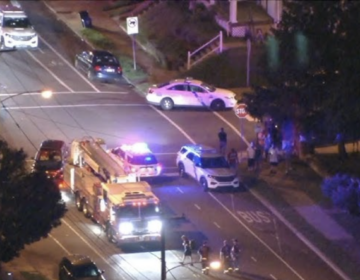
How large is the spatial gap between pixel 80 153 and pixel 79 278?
11.1m

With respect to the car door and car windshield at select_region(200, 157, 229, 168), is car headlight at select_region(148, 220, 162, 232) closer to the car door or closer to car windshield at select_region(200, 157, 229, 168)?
car windshield at select_region(200, 157, 229, 168)

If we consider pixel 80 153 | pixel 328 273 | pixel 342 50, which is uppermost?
pixel 342 50

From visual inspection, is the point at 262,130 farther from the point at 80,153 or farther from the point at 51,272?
the point at 51,272

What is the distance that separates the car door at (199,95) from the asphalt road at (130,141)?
50cm

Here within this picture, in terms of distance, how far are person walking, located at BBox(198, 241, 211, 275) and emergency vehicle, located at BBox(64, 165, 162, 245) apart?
230cm

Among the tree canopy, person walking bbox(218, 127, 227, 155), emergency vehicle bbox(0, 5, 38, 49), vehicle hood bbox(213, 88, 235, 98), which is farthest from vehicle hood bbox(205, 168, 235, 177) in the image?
emergency vehicle bbox(0, 5, 38, 49)

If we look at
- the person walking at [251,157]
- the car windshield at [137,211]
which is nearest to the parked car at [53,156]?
the car windshield at [137,211]

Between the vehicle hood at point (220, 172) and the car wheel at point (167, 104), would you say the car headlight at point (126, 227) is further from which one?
the car wheel at point (167, 104)

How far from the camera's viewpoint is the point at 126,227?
48.2 m

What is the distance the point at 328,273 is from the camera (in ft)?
155

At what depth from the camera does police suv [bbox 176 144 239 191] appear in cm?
5469

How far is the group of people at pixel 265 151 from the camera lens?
188 ft

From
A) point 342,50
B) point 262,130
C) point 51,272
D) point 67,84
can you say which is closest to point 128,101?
point 67,84

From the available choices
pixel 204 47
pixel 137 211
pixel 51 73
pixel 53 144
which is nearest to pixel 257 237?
pixel 137 211
